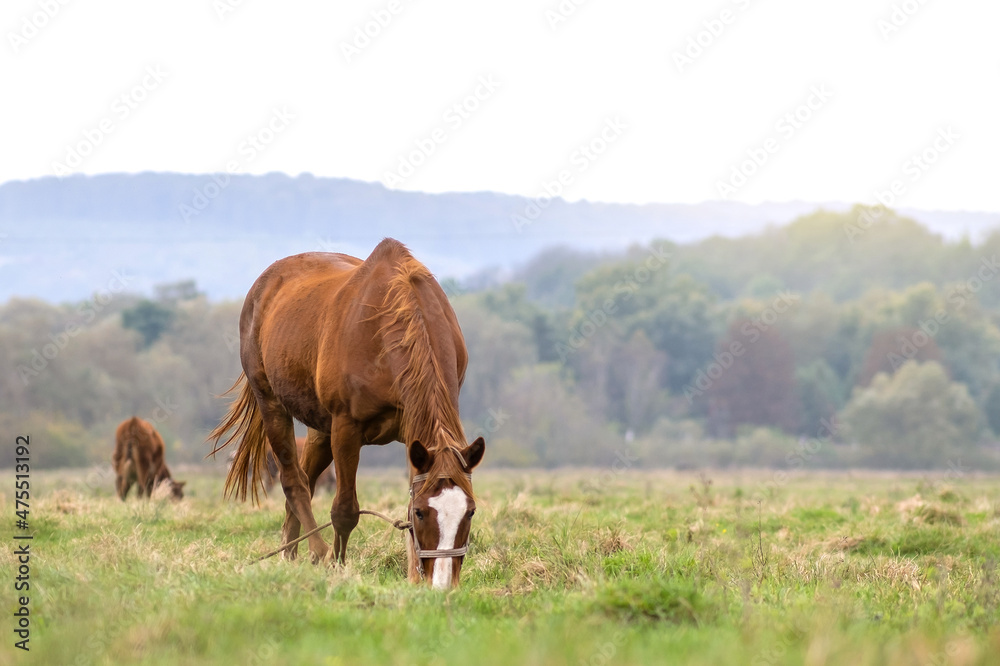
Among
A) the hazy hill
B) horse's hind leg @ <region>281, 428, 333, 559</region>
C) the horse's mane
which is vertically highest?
the hazy hill

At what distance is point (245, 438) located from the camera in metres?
9.38

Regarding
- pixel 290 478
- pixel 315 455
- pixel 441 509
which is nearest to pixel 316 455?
pixel 315 455

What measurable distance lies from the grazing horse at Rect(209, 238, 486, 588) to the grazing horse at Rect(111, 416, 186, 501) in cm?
667

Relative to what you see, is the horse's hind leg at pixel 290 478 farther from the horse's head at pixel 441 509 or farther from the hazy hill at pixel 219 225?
the hazy hill at pixel 219 225

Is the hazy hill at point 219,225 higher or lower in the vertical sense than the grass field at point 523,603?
higher

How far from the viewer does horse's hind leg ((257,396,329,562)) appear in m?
7.85

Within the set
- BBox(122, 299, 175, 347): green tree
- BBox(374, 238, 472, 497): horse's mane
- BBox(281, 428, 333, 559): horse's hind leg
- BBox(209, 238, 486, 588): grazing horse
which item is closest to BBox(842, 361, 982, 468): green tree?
BBox(122, 299, 175, 347): green tree

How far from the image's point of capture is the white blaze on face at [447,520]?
19.0ft

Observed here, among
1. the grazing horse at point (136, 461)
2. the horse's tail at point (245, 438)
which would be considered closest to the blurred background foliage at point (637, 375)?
the grazing horse at point (136, 461)

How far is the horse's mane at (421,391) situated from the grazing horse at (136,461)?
953 cm

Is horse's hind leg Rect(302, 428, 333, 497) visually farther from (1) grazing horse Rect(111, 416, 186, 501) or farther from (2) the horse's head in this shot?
(1) grazing horse Rect(111, 416, 186, 501)

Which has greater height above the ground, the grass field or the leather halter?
the leather halter

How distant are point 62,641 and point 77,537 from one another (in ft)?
14.9

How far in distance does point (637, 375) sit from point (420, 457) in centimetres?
6089
